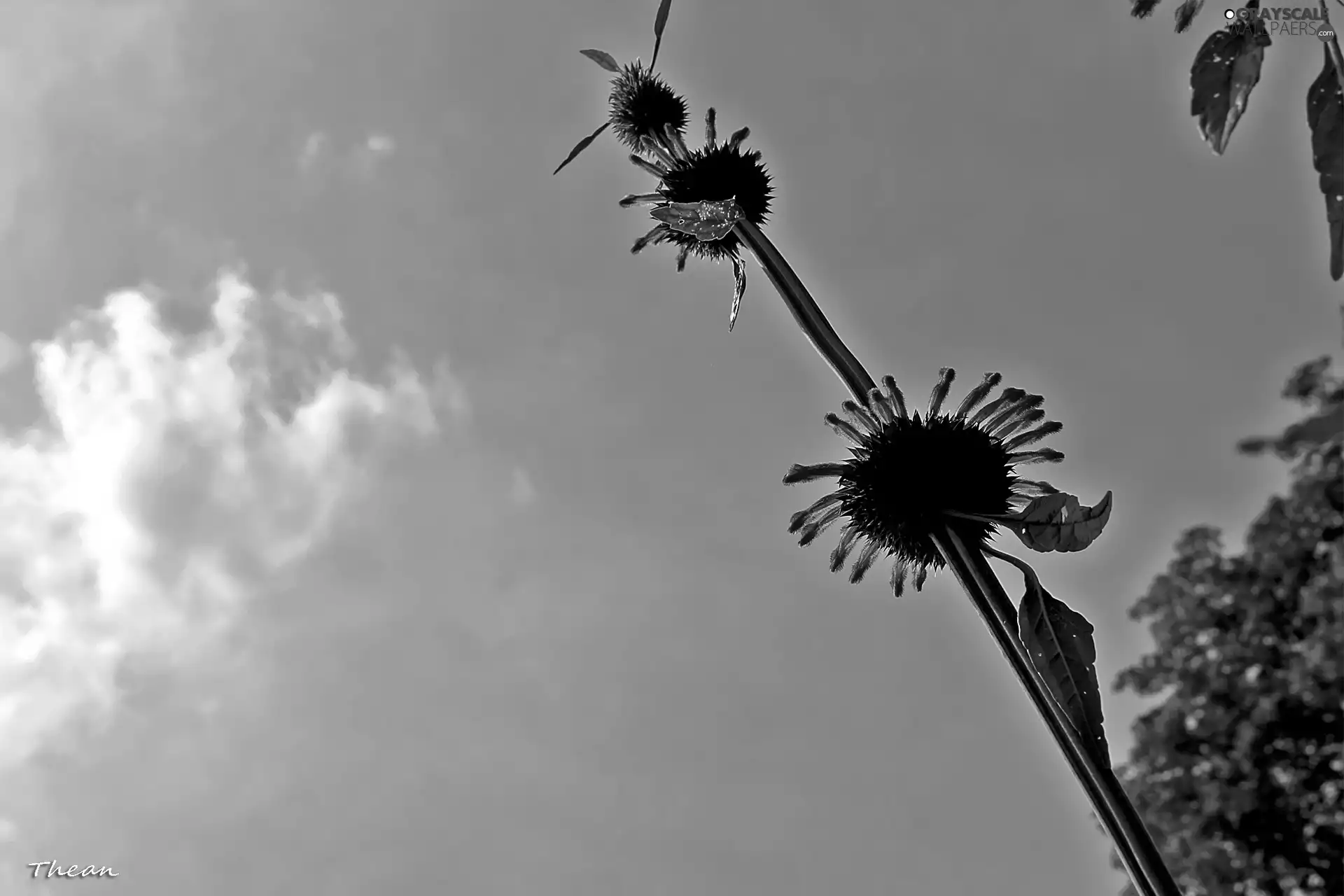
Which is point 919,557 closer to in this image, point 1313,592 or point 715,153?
point 715,153

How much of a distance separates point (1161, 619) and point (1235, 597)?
87cm

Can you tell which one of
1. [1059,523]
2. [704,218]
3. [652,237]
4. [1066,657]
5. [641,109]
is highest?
[641,109]

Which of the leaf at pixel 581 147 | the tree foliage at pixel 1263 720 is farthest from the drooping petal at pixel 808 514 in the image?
the tree foliage at pixel 1263 720

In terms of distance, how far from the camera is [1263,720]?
1050cm

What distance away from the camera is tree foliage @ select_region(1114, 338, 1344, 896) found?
33.8 feet

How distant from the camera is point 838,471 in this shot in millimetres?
2240

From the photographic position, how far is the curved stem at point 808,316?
179 cm

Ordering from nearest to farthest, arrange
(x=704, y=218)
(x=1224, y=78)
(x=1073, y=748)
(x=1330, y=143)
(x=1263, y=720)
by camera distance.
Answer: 1. (x=1330, y=143)
2. (x=1224, y=78)
3. (x=1073, y=748)
4. (x=704, y=218)
5. (x=1263, y=720)

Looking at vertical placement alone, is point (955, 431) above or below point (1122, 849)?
above

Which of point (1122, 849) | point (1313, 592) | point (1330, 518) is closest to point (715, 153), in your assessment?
point (1122, 849)

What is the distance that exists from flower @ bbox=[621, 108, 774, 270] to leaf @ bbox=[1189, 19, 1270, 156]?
190cm

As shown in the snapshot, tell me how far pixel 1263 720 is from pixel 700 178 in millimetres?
10511

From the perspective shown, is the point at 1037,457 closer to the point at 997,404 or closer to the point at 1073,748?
the point at 997,404

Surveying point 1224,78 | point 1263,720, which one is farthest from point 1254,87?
point 1263,720
